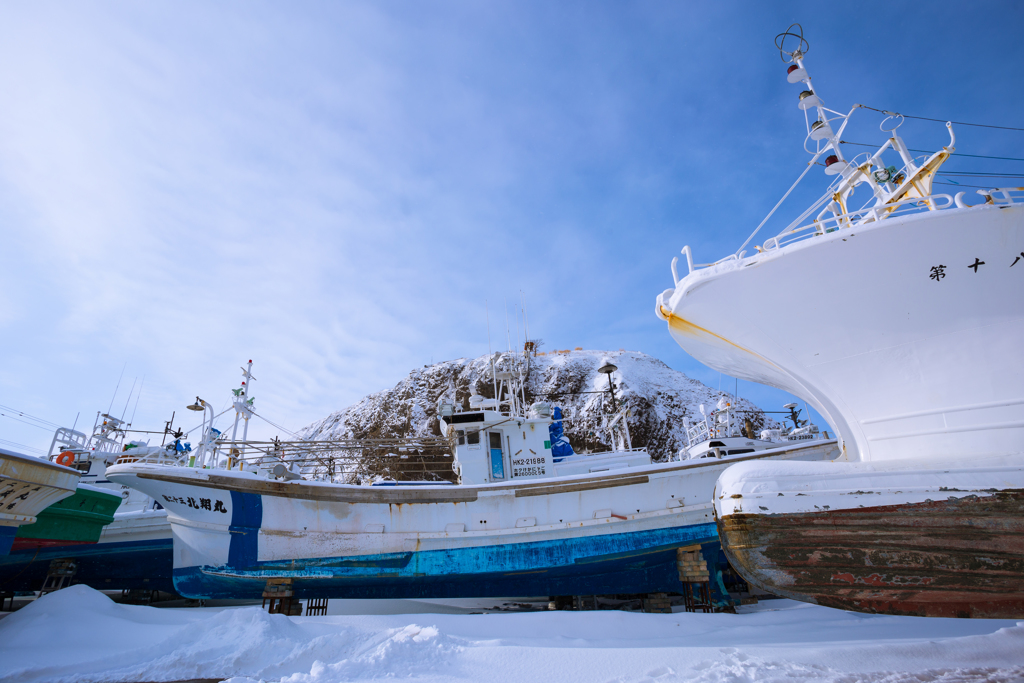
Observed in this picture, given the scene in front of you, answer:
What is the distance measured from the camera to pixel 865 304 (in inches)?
198

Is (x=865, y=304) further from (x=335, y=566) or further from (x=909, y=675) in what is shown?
(x=335, y=566)

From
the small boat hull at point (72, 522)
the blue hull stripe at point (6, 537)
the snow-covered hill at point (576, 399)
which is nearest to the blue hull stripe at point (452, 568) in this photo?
the blue hull stripe at point (6, 537)

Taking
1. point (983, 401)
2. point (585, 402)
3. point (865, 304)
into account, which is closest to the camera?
point (983, 401)

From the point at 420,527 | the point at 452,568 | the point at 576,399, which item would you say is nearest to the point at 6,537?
the point at 420,527

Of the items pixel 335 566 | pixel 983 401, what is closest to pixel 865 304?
pixel 983 401

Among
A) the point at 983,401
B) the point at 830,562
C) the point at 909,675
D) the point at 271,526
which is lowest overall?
the point at 909,675

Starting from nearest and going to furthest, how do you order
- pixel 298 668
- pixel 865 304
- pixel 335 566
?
pixel 298 668, pixel 865 304, pixel 335 566

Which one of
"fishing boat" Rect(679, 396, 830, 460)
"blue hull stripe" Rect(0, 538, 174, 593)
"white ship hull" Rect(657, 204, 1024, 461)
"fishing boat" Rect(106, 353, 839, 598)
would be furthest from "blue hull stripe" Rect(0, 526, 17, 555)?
"fishing boat" Rect(679, 396, 830, 460)

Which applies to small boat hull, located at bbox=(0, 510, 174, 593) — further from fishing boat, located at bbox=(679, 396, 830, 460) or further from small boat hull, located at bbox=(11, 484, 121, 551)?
fishing boat, located at bbox=(679, 396, 830, 460)

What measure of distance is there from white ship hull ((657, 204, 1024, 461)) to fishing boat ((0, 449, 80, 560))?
32.5 ft

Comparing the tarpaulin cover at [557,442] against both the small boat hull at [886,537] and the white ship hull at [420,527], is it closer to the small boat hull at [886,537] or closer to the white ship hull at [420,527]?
the white ship hull at [420,527]

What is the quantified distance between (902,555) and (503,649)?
12.0 ft

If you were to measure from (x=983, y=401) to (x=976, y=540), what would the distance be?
146 centimetres

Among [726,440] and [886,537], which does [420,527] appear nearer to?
[886,537]
